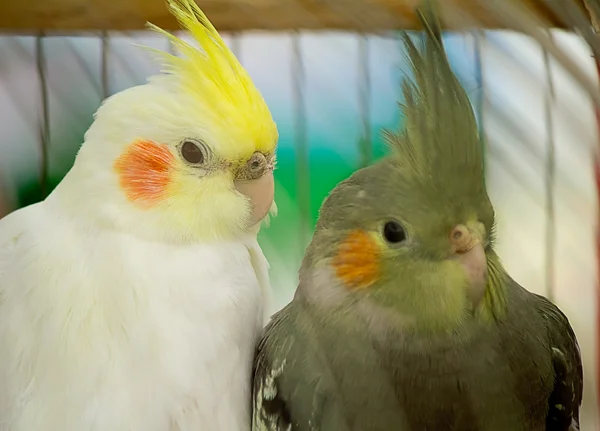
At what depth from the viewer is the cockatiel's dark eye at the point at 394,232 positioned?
0.50 metres

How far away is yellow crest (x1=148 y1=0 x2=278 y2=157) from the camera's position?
62 cm

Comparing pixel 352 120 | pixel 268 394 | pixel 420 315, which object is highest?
pixel 352 120

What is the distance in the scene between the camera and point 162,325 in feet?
1.96

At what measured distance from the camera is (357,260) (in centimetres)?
55

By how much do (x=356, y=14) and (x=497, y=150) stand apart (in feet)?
0.57

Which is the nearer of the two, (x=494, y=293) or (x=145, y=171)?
(x=494, y=293)

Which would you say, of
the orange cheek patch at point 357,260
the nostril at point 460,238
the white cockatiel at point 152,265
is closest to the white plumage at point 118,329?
the white cockatiel at point 152,265

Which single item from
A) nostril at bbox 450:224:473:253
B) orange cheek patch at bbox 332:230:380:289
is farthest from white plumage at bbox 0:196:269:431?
nostril at bbox 450:224:473:253

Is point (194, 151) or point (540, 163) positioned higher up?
point (540, 163)

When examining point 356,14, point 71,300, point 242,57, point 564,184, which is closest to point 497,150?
point 564,184

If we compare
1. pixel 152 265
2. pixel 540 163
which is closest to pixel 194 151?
pixel 152 265

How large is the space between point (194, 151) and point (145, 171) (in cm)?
6

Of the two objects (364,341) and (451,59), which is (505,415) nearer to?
(364,341)

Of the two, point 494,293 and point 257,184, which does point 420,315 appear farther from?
point 257,184
